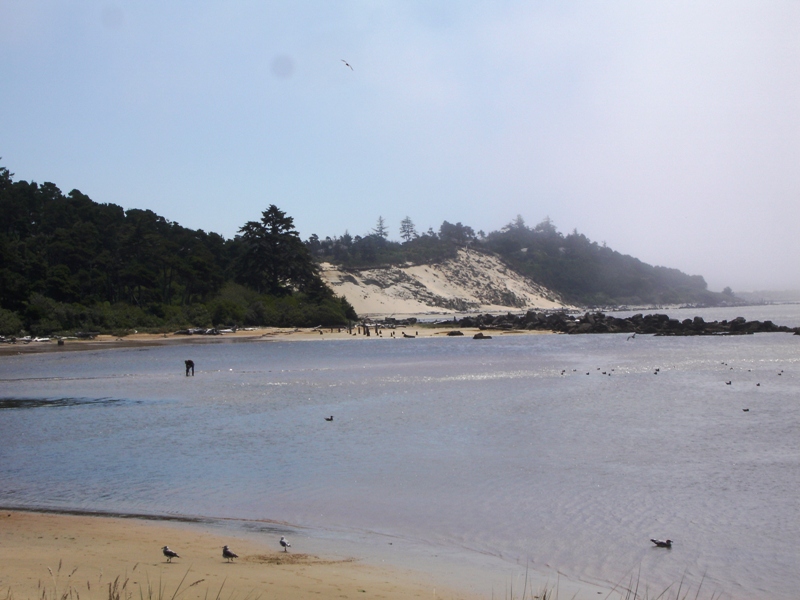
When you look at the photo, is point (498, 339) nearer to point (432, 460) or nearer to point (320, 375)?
point (320, 375)

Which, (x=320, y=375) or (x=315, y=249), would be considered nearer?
(x=320, y=375)

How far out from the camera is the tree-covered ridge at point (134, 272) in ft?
172

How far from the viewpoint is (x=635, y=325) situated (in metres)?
60.1

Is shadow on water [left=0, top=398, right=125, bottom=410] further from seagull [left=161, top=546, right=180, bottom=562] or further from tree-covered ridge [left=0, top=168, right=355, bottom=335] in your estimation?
tree-covered ridge [left=0, top=168, right=355, bottom=335]

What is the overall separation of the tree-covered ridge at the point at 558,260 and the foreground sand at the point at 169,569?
10678 cm

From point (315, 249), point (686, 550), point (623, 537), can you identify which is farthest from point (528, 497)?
point (315, 249)

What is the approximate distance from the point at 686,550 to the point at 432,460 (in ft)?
18.7

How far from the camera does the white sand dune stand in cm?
10494

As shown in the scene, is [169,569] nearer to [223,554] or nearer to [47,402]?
[223,554]

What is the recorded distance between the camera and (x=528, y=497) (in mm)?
10609

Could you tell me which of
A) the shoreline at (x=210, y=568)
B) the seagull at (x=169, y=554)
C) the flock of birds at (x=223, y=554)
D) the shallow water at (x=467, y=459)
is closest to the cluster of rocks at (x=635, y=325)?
the shallow water at (x=467, y=459)

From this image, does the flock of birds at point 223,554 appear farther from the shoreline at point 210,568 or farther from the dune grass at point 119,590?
the dune grass at point 119,590

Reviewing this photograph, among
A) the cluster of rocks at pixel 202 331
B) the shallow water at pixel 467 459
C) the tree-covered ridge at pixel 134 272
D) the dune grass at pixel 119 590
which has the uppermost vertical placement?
the tree-covered ridge at pixel 134 272

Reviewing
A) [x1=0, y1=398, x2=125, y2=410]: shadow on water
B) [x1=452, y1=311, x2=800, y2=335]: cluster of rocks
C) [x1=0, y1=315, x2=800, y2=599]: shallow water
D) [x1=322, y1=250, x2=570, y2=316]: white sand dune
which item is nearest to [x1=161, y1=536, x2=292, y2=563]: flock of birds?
[x1=0, y1=315, x2=800, y2=599]: shallow water
